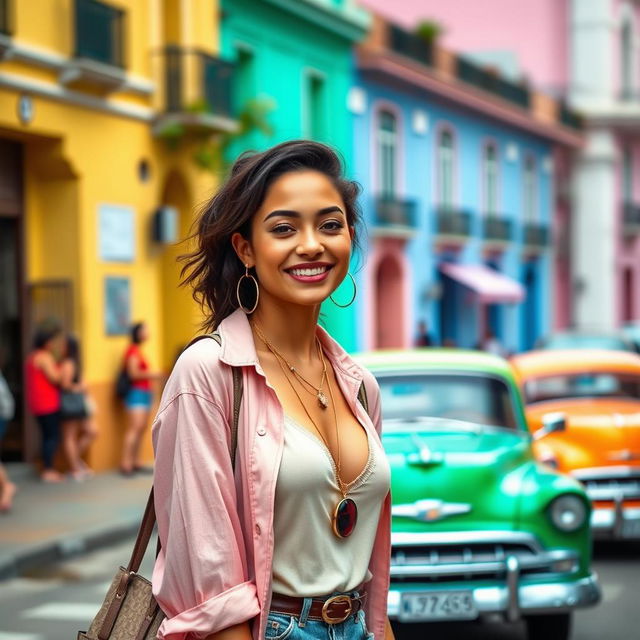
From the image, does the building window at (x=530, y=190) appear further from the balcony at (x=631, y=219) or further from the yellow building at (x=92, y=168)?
the yellow building at (x=92, y=168)

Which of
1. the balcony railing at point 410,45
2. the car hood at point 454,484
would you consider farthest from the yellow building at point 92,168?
the balcony railing at point 410,45

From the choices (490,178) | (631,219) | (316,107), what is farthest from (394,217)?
(631,219)

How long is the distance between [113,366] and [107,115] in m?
3.14

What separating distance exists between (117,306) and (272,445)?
14.4m

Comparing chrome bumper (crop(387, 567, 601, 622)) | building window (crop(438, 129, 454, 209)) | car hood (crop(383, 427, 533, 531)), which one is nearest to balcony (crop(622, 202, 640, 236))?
building window (crop(438, 129, 454, 209))

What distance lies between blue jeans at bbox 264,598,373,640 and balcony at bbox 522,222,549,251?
34.6 m

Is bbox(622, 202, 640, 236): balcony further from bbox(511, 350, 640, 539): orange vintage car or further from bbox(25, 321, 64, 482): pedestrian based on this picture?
bbox(511, 350, 640, 539): orange vintage car

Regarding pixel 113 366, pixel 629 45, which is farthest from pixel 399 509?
pixel 629 45

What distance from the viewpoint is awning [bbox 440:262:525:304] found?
103ft

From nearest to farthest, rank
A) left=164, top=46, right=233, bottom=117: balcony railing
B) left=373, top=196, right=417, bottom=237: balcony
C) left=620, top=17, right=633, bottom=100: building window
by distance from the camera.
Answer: left=164, top=46, right=233, bottom=117: balcony railing
left=373, top=196, right=417, bottom=237: balcony
left=620, top=17, right=633, bottom=100: building window

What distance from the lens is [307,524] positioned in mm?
2736

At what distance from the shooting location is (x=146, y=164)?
1770 centimetres

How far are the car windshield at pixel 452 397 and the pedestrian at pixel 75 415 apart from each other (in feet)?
22.7

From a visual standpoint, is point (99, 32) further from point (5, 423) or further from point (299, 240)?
point (299, 240)
